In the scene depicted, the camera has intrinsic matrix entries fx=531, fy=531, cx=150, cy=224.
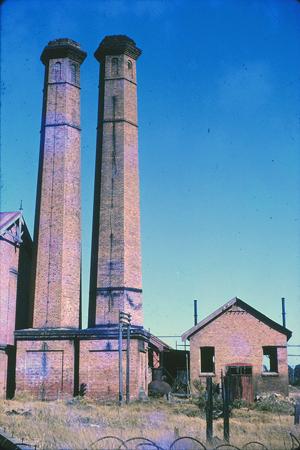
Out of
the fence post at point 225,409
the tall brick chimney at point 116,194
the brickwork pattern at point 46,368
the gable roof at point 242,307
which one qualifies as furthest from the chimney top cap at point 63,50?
the fence post at point 225,409

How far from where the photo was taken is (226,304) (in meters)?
26.7

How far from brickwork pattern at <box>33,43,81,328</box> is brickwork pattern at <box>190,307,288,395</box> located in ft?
25.7

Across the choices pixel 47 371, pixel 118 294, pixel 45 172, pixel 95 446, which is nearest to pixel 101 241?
pixel 118 294

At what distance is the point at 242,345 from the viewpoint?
26.3 metres

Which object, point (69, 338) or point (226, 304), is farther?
point (226, 304)

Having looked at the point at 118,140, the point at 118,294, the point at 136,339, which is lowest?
the point at 136,339

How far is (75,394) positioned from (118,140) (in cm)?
1068

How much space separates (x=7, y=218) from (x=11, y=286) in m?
2.96

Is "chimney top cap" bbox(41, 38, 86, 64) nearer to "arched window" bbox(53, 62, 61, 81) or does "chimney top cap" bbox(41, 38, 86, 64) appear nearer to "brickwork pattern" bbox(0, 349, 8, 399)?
"arched window" bbox(53, 62, 61, 81)

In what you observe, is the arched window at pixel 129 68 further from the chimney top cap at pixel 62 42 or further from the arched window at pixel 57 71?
the arched window at pixel 57 71

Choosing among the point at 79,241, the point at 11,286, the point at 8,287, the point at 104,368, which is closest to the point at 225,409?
the point at 104,368

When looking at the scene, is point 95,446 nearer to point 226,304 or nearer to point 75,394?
point 75,394

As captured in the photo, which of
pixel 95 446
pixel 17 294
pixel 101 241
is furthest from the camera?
pixel 17 294

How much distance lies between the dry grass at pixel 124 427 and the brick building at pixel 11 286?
3.82 m
